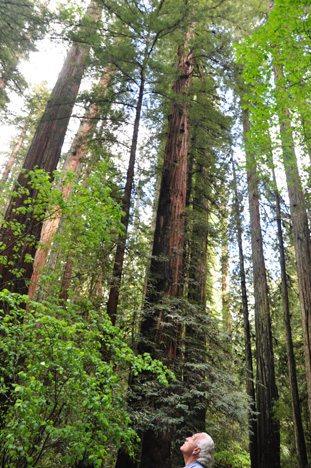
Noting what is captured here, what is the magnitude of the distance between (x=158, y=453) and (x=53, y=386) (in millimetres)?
→ 2850

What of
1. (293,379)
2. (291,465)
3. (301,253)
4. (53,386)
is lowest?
(291,465)

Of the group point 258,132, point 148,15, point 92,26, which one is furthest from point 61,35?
point 258,132

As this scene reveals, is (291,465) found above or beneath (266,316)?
beneath

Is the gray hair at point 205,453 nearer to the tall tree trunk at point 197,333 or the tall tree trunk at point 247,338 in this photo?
the tall tree trunk at point 197,333

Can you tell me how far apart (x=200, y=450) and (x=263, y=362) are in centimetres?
715

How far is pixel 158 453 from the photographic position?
4.74 m

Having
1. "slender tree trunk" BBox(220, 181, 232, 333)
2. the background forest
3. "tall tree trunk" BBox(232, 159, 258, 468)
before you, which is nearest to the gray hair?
the background forest

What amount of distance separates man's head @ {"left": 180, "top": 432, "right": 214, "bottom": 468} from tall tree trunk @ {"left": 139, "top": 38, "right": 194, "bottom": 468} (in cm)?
194

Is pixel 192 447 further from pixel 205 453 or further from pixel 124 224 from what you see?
pixel 124 224

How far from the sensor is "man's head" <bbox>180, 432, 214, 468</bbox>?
252cm

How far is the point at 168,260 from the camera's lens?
5836mm

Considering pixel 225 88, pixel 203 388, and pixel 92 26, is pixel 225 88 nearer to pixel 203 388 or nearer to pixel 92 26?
pixel 92 26

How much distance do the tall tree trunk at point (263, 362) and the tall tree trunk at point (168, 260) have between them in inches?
71.7

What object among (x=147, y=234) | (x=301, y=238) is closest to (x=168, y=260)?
(x=147, y=234)
